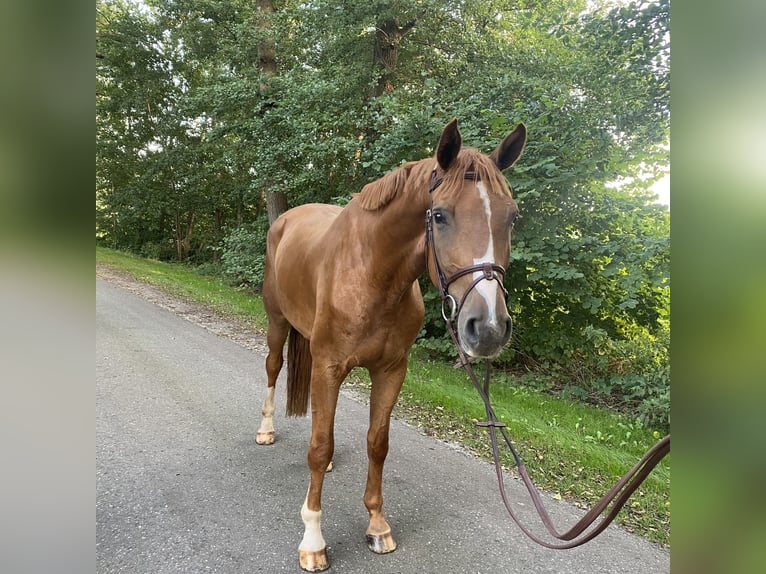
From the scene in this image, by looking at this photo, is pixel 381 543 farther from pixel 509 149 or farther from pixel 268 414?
pixel 509 149

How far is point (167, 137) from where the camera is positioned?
16.3 metres

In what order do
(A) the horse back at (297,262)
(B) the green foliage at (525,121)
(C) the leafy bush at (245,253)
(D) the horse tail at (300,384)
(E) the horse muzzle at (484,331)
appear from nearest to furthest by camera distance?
1. (E) the horse muzzle at (484,331)
2. (A) the horse back at (297,262)
3. (D) the horse tail at (300,384)
4. (B) the green foliage at (525,121)
5. (C) the leafy bush at (245,253)

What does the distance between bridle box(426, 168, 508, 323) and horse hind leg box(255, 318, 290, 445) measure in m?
2.33

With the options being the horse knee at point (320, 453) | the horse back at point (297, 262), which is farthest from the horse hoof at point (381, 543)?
the horse back at point (297, 262)

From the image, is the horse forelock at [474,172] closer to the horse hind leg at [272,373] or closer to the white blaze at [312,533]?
the white blaze at [312,533]

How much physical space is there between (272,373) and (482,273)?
8.99ft

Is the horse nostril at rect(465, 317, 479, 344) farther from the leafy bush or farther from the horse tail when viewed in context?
the leafy bush

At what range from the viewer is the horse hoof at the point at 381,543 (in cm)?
250

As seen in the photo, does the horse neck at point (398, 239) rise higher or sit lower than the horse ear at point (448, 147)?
lower

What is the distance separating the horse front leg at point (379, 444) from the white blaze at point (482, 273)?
1.08 meters

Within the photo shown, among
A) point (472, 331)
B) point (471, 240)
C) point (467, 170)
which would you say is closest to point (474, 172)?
point (467, 170)

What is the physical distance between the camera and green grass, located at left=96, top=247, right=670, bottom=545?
3.11 meters

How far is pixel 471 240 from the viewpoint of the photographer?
170 cm
